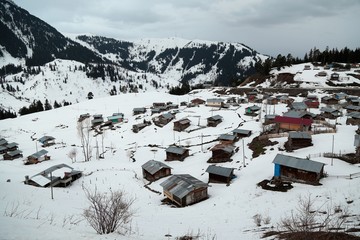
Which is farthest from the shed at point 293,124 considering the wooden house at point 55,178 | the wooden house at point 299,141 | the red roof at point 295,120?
the wooden house at point 55,178

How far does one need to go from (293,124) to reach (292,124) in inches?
9.5

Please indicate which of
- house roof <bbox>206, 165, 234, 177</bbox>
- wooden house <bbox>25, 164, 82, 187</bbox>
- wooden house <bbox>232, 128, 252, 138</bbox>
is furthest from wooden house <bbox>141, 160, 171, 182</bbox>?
wooden house <bbox>232, 128, 252, 138</bbox>

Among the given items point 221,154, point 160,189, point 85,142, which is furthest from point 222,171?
point 85,142

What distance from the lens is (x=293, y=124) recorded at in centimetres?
4759

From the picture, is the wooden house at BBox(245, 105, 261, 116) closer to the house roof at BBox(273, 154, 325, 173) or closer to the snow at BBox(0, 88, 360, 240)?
the snow at BBox(0, 88, 360, 240)

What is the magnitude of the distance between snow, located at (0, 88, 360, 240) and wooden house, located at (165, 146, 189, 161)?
131 cm

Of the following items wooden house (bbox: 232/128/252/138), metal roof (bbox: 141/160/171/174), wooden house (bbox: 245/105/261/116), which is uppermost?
wooden house (bbox: 245/105/261/116)

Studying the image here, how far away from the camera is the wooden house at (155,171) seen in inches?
1499

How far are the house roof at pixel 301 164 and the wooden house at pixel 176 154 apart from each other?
22.1 meters

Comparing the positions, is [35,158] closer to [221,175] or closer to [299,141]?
[221,175]

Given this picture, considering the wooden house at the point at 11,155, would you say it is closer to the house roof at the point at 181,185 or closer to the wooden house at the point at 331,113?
the house roof at the point at 181,185

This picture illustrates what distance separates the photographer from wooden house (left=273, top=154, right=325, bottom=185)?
85.8 ft

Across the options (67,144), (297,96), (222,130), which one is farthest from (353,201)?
(297,96)

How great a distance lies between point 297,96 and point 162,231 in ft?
293
